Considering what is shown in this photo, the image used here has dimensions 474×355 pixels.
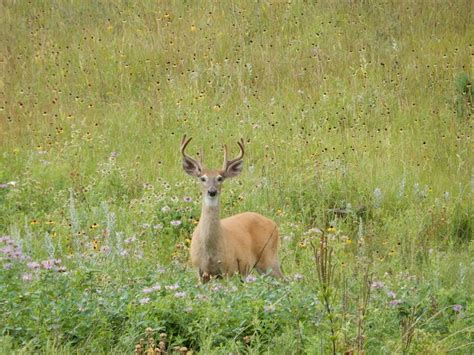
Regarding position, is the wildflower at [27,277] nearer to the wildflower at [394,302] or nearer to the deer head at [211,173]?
the wildflower at [394,302]

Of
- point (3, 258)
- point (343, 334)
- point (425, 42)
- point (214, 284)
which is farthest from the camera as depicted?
point (425, 42)

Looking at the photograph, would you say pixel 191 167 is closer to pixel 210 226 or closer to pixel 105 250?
pixel 210 226

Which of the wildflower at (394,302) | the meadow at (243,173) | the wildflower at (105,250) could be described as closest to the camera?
the meadow at (243,173)

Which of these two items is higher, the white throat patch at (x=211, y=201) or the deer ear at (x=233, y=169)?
the deer ear at (x=233, y=169)

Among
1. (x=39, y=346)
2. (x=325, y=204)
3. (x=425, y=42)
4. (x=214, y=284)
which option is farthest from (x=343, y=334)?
(x=425, y=42)

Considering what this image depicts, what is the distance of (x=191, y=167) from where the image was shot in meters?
7.75

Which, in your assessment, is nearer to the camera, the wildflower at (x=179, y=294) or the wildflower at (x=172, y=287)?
the wildflower at (x=179, y=294)

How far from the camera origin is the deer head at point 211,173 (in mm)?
7492

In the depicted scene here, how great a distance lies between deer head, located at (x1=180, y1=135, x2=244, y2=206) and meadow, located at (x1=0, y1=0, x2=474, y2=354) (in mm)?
528

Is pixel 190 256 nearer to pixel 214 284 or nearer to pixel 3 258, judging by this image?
pixel 214 284

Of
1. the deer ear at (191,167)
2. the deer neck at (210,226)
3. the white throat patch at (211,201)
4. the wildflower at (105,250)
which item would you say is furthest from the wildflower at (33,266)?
the deer ear at (191,167)

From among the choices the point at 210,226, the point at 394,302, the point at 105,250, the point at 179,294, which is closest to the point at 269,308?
the point at 179,294

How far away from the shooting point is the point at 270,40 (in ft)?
43.8

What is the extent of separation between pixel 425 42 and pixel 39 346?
364 inches
